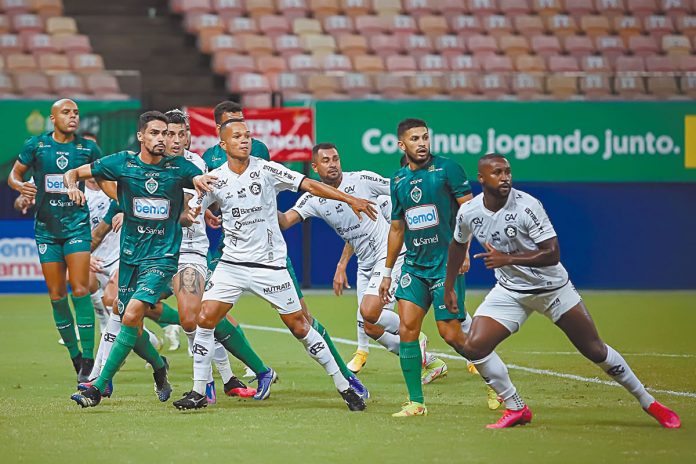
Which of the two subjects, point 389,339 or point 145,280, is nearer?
point 145,280

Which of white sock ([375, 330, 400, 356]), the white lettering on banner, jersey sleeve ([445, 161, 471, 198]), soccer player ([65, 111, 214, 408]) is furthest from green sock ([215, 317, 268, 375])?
the white lettering on banner

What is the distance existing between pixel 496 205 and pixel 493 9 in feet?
54.8

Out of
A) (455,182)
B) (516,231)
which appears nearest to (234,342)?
(455,182)

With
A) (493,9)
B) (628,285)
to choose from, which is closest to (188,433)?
(628,285)

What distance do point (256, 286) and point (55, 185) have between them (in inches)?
111

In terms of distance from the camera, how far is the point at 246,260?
30.5ft

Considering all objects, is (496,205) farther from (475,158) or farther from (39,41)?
(39,41)

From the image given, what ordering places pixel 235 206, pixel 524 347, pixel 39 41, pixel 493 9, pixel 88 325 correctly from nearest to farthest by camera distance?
pixel 235 206, pixel 88 325, pixel 524 347, pixel 39 41, pixel 493 9

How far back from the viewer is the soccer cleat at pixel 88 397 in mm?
9070

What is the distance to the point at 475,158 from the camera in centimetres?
2000

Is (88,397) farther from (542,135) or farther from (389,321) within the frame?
(542,135)

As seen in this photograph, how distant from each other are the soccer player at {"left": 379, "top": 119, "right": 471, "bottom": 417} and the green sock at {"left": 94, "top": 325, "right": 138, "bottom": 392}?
1875 millimetres

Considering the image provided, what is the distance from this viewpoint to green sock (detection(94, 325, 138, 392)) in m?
9.21

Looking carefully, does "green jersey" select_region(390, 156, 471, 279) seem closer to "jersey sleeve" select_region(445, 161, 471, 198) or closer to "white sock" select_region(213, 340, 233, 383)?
"jersey sleeve" select_region(445, 161, 471, 198)
